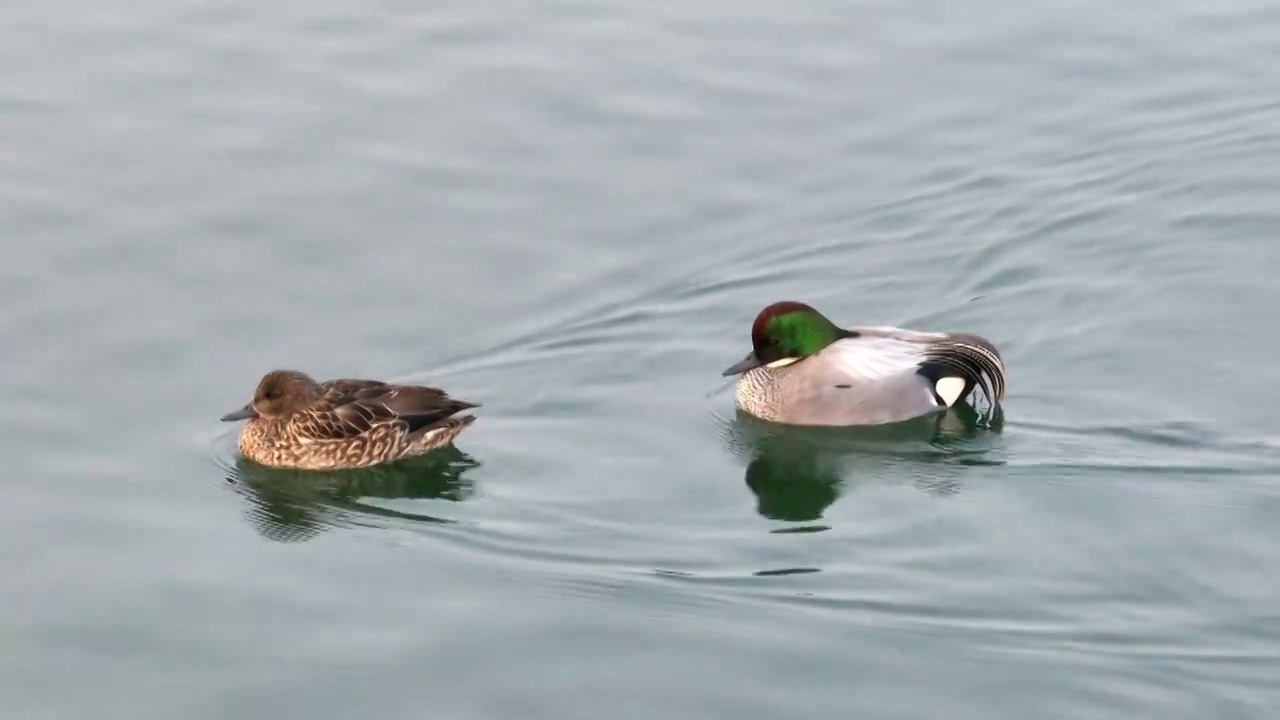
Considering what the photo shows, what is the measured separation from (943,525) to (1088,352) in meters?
2.59

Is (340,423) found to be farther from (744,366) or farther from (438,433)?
(744,366)

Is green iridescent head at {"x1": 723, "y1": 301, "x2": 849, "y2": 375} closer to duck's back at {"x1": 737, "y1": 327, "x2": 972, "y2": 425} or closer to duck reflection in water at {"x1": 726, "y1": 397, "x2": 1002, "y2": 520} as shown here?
duck's back at {"x1": 737, "y1": 327, "x2": 972, "y2": 425}

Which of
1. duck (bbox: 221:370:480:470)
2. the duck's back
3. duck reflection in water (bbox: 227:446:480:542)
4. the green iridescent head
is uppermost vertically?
the green iridescent head

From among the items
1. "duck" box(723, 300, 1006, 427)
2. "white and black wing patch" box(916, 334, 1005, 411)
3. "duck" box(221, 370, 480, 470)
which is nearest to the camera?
"duck" box(221, 370, 480, 470)

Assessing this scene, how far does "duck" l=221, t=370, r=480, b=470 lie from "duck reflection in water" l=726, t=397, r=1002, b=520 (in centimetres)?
173

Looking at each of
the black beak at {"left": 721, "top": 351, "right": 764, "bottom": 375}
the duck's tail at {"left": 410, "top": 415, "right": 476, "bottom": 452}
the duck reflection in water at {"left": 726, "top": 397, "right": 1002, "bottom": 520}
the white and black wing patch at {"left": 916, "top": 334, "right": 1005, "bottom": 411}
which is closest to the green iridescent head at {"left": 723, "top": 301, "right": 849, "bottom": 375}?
the black beak at {"left": 721, "top": 351, "right": 764, "bottom": 375}

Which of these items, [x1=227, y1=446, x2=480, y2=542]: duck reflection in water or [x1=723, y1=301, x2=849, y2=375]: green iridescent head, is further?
[x1=723, y1=301, x2=849, y2=375]: green iridescent head

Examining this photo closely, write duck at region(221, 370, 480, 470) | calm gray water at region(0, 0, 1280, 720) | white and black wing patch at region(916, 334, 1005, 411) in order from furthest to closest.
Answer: white and black wing patch at region(916, 334, 1005, 411)
duck at region(221, 370, 480, 470)
calm gray water at region(0, 0, 1280, 720)

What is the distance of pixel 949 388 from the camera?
13242mm

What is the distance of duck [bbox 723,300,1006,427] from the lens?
13.2 meters

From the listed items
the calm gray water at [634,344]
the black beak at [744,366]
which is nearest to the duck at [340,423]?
the calm gray water at [634,344]

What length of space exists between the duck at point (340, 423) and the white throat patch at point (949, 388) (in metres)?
2.79

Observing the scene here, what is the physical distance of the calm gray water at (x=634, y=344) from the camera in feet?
33.3

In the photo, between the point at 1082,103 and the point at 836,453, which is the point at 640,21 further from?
the point at 836,453
